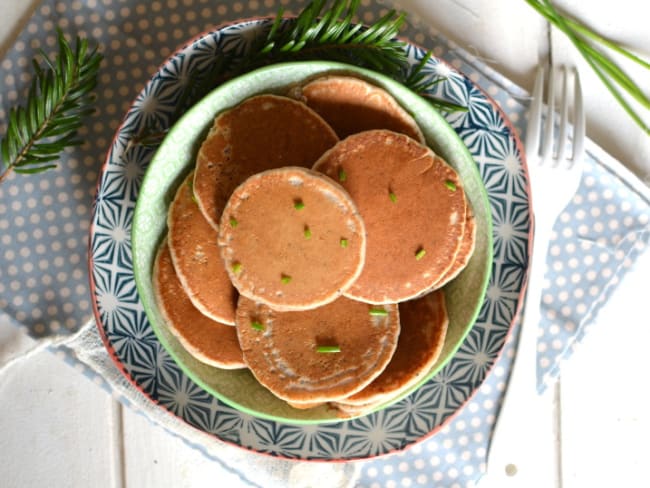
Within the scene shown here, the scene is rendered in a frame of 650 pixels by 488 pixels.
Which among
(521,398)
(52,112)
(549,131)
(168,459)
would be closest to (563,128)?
(549,131)

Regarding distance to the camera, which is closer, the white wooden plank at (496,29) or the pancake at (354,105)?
the pancake at (354,105)

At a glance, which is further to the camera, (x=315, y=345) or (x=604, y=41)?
(x=604, y=41)

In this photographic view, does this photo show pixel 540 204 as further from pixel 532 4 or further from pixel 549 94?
pixel 532 4

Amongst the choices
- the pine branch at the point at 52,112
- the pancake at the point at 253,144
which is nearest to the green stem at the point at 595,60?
the pancake at the point at 253,144

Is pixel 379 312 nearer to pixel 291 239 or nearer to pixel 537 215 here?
pixel 291 239

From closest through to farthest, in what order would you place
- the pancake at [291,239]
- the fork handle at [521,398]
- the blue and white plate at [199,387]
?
the pancake at [291,239]
the blue and white plate at [199,387]
the fork handle at [521,398]

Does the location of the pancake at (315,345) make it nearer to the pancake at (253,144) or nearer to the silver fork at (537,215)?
the pancake at (253,144)

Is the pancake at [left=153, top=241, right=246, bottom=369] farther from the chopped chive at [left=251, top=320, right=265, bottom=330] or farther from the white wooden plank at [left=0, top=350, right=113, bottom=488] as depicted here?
the white wooden plank at [left=0, top=350, right=113, bottom=488]
